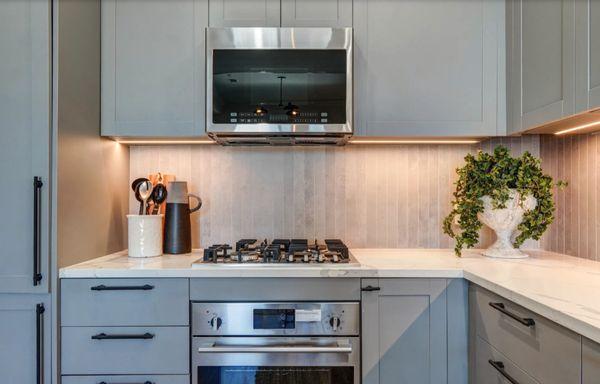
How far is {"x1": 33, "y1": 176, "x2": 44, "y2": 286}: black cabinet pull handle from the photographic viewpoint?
149cm

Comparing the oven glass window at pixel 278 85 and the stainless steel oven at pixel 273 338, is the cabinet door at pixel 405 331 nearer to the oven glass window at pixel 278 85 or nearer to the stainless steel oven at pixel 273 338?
the stainless steel oven at pixel 273 338

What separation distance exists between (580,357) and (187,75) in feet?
5.87

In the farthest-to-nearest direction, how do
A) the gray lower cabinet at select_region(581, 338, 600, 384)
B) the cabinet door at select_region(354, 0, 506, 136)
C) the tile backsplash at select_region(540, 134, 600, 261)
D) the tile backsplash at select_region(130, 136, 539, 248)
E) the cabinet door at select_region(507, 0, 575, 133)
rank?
the tile backsplash at select_region(130, 136, 539, 248) → the cabinet door at select_region(354, 0, 506, 136) → the tile backsplash at select_region(540, 134, 600, 261) → the cabinet door at select_region(507, 0, 575, 133) → the gray lower cabinet at select_region(581, 338, 600, 384)

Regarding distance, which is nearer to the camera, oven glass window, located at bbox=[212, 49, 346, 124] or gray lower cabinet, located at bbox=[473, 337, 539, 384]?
gray lower cabinet, located at bbox=[473, 337, 539, 384]

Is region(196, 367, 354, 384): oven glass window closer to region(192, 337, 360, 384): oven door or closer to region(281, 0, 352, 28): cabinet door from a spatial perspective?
region(192, 337, 360, 384): oven door

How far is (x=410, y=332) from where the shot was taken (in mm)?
1535

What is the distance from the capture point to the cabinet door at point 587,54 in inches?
49.1

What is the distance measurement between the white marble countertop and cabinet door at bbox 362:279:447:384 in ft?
0.23

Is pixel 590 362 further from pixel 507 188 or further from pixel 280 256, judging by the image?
pixel 280 256

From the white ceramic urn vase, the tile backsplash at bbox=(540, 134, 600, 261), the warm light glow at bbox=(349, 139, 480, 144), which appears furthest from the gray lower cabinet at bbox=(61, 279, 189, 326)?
the tile backsplash at bbox=(540, 134, 600, 261)

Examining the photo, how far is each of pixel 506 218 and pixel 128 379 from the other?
69.3 inches

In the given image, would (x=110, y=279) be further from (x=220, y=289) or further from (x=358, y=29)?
(x=358, y=29)

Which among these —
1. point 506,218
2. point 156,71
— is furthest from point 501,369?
point 156,71

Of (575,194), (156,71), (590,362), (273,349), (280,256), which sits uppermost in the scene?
(156,71)
